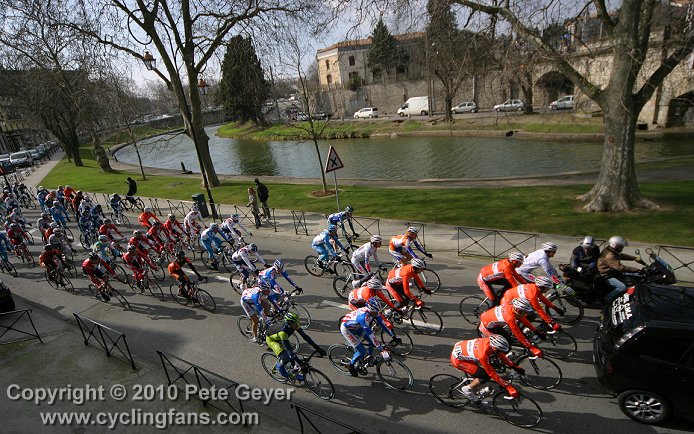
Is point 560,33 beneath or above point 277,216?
above

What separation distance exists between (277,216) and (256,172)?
850 inches

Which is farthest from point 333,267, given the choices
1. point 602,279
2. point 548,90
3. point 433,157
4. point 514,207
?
point 548,90

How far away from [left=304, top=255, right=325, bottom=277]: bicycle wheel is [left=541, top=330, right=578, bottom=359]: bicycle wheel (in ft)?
21.5

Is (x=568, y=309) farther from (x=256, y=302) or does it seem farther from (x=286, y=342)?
(x=256, y=302)

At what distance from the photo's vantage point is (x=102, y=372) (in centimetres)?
874

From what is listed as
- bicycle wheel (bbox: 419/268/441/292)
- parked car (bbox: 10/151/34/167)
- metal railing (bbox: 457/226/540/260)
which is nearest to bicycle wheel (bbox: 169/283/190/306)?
bicycle wheel (bbox: 419/268/441/292)

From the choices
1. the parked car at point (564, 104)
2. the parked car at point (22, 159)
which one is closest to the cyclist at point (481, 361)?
the parked car at point (564, 104)

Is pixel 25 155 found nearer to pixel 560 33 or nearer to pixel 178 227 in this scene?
pixel 178 227

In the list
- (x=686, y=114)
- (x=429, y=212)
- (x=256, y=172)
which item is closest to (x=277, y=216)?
(x=429, y=212)

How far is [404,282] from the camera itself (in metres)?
8.62

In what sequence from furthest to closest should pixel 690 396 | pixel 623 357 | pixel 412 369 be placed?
1. pixel 412 369
2. pixel 623 357
3. pixel 690 396

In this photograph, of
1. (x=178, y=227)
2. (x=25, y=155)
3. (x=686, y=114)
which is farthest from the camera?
(x=25, y=155)

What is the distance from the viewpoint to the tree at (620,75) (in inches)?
497

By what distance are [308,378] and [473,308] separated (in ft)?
14.1
